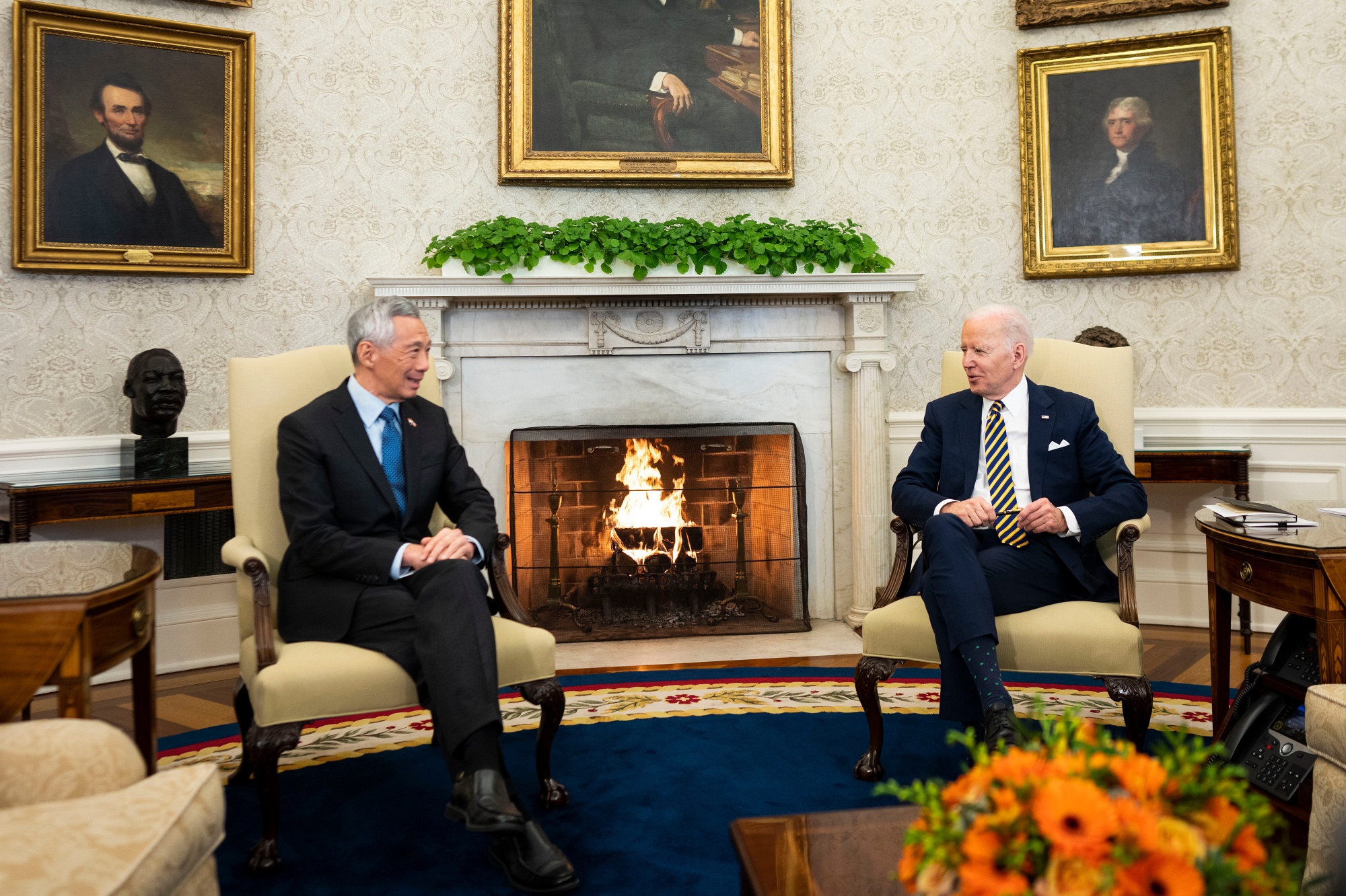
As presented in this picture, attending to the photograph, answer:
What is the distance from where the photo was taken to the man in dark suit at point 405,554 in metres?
2.10

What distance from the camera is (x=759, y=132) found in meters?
4.71

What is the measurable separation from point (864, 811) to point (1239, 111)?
14.4 feet

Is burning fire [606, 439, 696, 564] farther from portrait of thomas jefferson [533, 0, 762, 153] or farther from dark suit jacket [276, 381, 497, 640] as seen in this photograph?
dark suit jacket [276, 381, 497, 640]

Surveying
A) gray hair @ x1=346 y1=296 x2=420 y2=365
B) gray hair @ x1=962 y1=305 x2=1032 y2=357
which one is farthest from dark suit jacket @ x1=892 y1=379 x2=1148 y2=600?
gray hair @ x1=346 y1=296 x2=420 y2=365

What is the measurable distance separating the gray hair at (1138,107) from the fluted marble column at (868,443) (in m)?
1.53

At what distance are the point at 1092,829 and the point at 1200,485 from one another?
13.8 ft

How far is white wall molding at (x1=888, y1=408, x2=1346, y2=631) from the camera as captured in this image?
171 inches

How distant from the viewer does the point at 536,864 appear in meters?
2.04

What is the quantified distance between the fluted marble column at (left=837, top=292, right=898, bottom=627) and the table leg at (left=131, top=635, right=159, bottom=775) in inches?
127

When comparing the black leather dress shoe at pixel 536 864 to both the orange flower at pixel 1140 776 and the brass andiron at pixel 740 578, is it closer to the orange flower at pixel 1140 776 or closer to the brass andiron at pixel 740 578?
the orange flower at pixel 1140 776

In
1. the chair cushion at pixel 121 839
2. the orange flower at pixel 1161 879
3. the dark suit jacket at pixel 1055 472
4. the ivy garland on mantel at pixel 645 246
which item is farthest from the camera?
the ivy garland on mantel at pixel 645 246

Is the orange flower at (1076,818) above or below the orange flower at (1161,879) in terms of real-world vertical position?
above

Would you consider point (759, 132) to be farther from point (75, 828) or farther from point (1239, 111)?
point (75, 828)

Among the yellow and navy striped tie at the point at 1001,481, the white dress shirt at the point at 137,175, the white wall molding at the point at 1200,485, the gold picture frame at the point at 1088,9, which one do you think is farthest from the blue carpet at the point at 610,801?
the gold picture frame at the point at 1088,9
